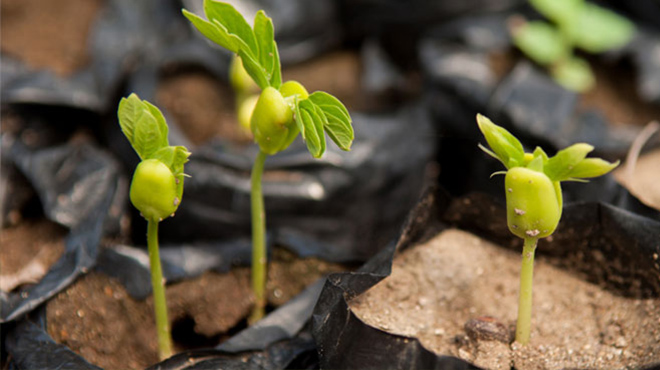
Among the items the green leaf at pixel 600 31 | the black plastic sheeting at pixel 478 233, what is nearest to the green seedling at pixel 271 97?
the black plastic sheeting at pixel 478 233

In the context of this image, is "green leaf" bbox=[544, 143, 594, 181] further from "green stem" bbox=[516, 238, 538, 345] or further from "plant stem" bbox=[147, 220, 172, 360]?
"plant stem" bbox=[147, 220, 172, 360]

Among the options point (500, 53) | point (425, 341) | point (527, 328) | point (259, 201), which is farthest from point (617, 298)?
point (500, 53)

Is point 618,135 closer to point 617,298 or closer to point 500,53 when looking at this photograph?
point 500,53

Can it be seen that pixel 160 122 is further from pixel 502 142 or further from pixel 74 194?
pixel 74 194

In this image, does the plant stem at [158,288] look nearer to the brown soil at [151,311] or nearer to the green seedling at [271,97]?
the brown soil at [151,311]

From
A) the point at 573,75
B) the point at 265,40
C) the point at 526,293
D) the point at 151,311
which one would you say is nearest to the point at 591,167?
the point at 526,293

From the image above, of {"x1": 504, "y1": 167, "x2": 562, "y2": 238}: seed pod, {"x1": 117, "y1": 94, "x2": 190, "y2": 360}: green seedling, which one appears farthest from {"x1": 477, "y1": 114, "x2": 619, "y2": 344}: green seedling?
{"x1": 117, "y1": 94, "x2": 190, "y2": 360}: green seedling
